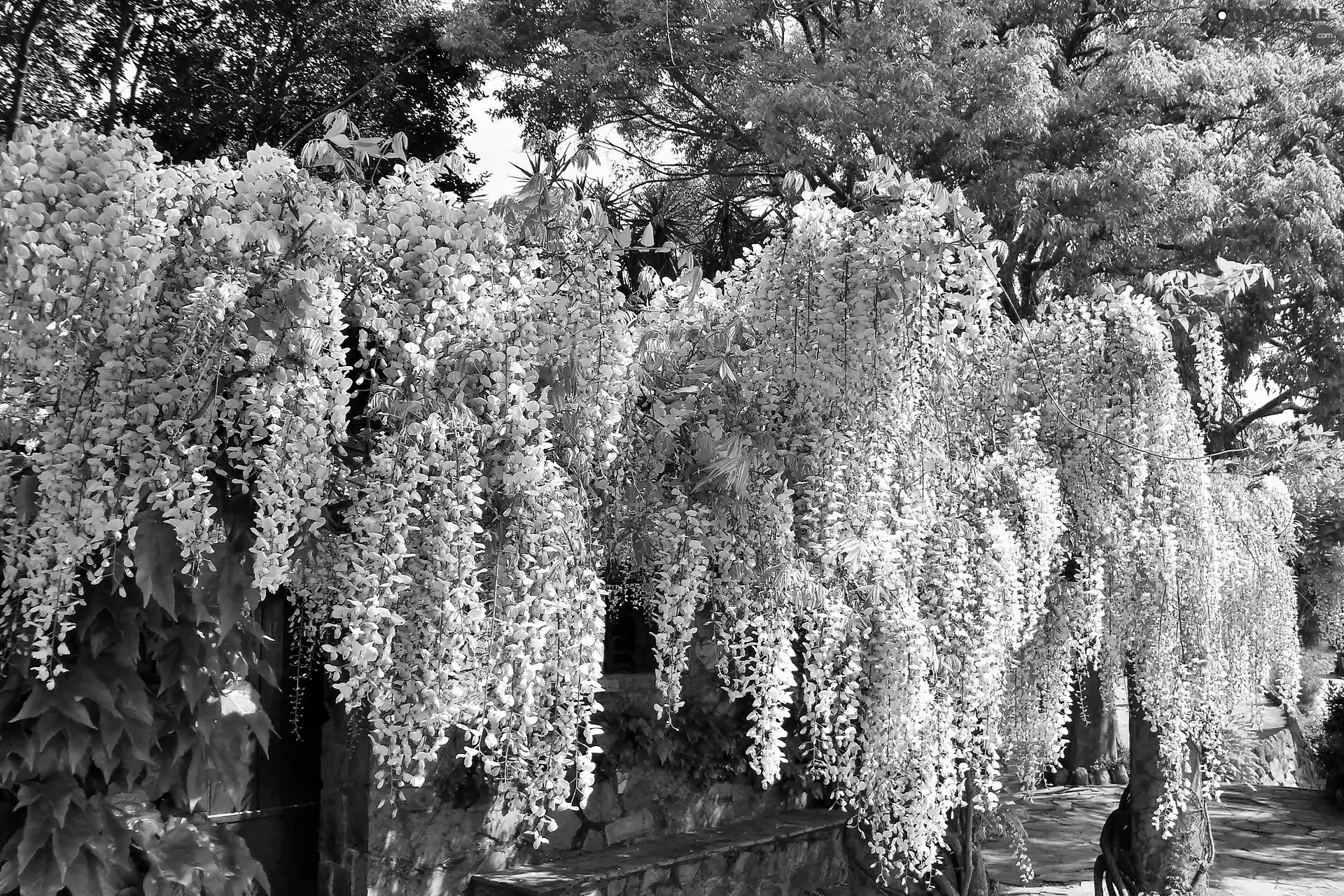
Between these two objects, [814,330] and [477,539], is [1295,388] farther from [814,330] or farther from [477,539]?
[477,539]

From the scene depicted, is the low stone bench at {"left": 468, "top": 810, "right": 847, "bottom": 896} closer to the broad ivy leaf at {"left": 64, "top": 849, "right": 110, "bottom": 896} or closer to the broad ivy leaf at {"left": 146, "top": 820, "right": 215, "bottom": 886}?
the broad ivy leaf at {"left": 146, "top": 820, "right": 215, "bottom": 886}

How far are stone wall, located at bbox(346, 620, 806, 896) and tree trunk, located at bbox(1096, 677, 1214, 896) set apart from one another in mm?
1887

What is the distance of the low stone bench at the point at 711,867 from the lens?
177 inches

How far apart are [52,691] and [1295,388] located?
858 cm

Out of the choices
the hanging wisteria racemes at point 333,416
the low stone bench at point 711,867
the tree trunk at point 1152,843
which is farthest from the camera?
the tree trunk at point 1152,843

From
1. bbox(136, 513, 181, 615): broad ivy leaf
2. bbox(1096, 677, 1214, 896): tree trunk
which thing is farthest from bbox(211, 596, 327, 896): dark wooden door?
bbox(1096, 677, 1214, 896): tree trunk

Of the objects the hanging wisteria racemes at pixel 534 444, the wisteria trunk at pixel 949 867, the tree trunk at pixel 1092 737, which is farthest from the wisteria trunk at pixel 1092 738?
the hanging wisteria racemes at pixel 534 444

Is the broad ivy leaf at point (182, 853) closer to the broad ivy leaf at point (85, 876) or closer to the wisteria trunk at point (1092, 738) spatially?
the broad ivy leaf at point (85, 876)

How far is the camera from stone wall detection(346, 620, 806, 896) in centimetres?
420

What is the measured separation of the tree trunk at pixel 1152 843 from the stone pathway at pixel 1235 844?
100 centimetres

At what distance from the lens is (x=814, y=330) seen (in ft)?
12.1

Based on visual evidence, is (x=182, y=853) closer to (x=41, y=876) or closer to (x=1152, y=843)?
(x=41, y=876)

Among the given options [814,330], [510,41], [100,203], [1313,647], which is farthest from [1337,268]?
[1313,647]

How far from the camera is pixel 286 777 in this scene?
4.23 meters
